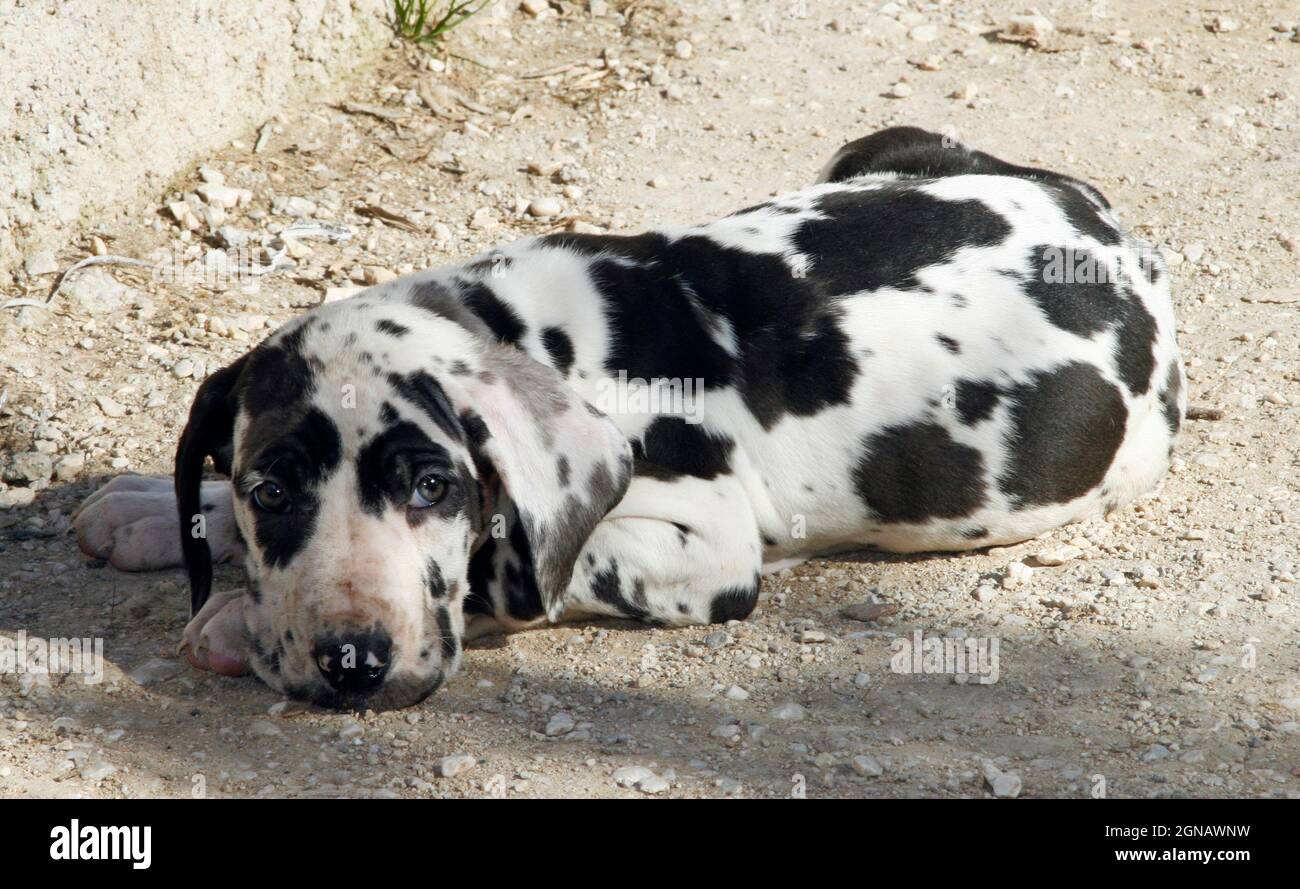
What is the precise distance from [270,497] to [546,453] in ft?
2.59

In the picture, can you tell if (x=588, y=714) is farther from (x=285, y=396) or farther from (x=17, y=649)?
(x=17, y=649)

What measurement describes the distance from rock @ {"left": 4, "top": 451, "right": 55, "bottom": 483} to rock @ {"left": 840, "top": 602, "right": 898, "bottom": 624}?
305 cm

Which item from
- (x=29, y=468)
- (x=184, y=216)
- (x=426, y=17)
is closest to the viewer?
(x=29, y=468)

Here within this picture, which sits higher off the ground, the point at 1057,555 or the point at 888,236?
the point at 888,236

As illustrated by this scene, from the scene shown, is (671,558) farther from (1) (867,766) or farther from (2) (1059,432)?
(2) (1059,432)

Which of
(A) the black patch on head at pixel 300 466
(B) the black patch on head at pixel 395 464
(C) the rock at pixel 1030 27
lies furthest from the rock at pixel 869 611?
(C) the rock at pixel 1030 27

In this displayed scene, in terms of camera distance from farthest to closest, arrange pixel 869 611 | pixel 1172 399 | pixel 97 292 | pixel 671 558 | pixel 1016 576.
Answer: pixel 97 292, pixel 1172 399, pixel 1016 576, pixel 869 611, pixel 671 558

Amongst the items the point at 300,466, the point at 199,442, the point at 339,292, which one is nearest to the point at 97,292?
the point at 339,292

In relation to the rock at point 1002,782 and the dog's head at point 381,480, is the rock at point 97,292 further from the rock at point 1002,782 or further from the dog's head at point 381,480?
the rock at point 1002,782

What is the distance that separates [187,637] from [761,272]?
2.17 m

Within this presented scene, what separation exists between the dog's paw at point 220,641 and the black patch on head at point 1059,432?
97.6 inches

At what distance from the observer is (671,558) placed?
184 inches

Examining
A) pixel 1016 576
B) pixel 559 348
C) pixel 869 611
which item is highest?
pixel 559 348

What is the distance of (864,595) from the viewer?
16.3 ft
